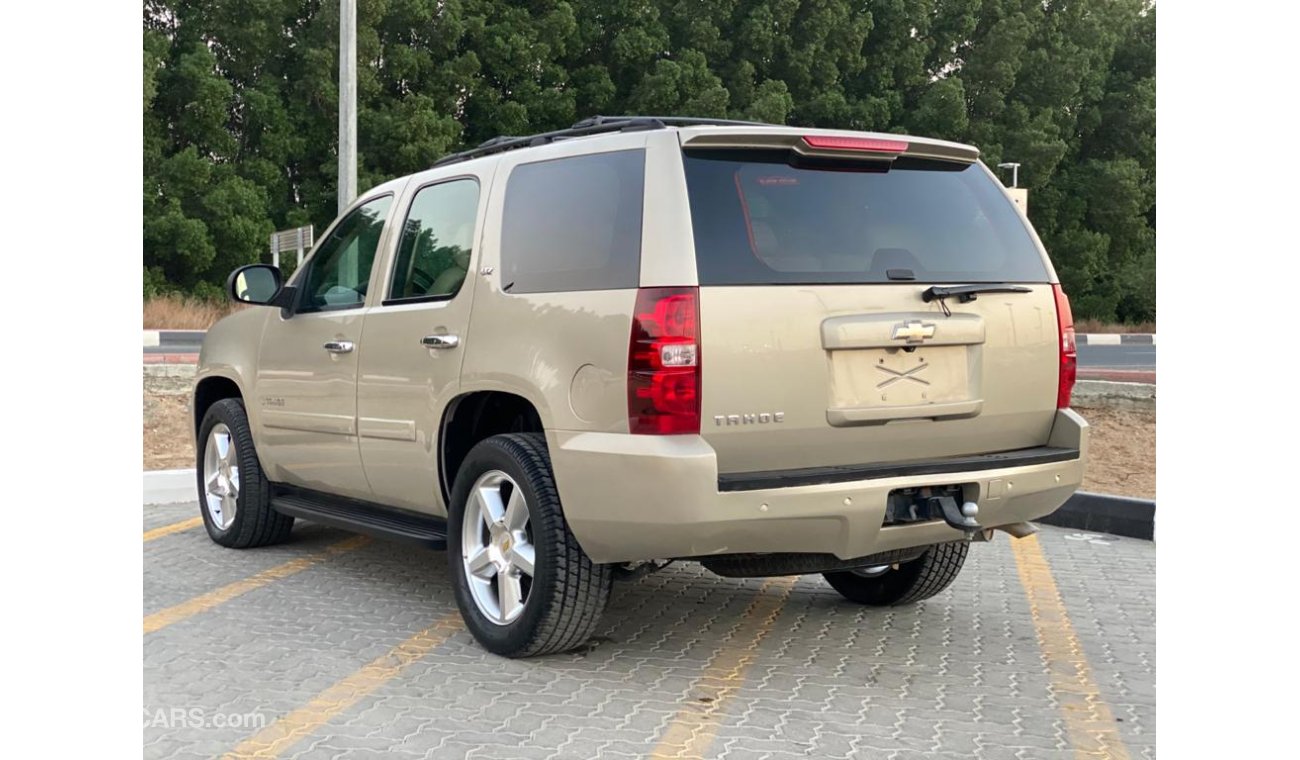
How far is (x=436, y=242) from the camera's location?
5.43m

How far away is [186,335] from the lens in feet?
76.5

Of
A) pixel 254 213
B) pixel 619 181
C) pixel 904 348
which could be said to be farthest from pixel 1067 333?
pixel 254 213

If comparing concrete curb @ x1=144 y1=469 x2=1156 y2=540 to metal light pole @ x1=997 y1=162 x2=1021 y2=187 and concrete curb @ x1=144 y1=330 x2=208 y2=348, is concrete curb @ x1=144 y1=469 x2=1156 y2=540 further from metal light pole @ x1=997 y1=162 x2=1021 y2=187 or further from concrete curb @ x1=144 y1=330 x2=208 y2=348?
metal light pole @ x1=997 y1=162 x2=1021 y2=187

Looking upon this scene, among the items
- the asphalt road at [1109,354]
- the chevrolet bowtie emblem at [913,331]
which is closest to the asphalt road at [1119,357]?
the asphalt road at [1109,354]

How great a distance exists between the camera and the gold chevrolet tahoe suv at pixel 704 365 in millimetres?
4203

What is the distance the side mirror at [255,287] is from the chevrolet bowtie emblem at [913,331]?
128 inches

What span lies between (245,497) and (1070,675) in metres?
4.20

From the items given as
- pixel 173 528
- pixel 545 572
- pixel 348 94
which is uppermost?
pixel 348 94

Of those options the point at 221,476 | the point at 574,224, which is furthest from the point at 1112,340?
the point at 574,224

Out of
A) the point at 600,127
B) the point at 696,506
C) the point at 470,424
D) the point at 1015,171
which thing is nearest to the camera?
the point at 696,506

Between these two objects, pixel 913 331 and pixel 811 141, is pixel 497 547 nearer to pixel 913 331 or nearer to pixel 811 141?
pixel 913 331

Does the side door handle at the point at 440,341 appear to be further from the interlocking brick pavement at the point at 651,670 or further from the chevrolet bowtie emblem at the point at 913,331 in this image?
the chevrolet bowtie emblem at the point at 913,331

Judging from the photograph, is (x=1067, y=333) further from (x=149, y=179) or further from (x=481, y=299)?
(x=149, y=179)

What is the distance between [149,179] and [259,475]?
2700 centimetres
